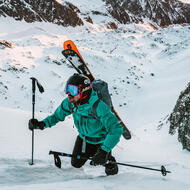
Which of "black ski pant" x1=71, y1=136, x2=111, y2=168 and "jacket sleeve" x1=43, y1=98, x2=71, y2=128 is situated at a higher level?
"jacket sleeve" x1=43, y1=98, x2=71, y2=128

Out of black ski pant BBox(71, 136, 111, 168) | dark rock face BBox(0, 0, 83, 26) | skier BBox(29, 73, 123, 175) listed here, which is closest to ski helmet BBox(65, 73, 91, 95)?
skier BBox(29, 73, 123, 175)

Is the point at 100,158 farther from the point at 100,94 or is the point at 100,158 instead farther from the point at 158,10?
the point at 158,10

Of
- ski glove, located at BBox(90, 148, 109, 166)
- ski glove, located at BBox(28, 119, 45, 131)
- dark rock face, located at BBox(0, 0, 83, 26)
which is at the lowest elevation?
ski glove, located at BBox(90, 148, 109, 166)

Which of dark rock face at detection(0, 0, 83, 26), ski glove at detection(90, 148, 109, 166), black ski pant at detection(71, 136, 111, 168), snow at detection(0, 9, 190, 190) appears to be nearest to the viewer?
ski glove at detection(90, 148, 109, 166)

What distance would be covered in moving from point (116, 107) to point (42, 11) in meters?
32.0

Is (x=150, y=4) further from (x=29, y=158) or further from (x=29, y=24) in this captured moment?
(x=29, y=158)

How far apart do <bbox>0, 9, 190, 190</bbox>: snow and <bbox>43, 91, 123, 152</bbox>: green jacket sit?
59cm

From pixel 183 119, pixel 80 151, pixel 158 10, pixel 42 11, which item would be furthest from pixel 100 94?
pixel 158 10

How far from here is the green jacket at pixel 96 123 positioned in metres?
2.48

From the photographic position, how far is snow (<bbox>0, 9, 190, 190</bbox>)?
2795 mm

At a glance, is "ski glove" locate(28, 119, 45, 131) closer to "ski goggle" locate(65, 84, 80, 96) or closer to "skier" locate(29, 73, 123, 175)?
"skier" locate(29, 73, 123, 175)

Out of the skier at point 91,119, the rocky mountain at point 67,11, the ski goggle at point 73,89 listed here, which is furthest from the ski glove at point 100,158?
the rocky mountain at point 67,11

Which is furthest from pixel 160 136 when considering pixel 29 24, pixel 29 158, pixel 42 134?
pixel 29 24

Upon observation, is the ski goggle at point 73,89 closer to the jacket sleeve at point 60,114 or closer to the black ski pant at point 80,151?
the jacket sleeve at point 60,114
